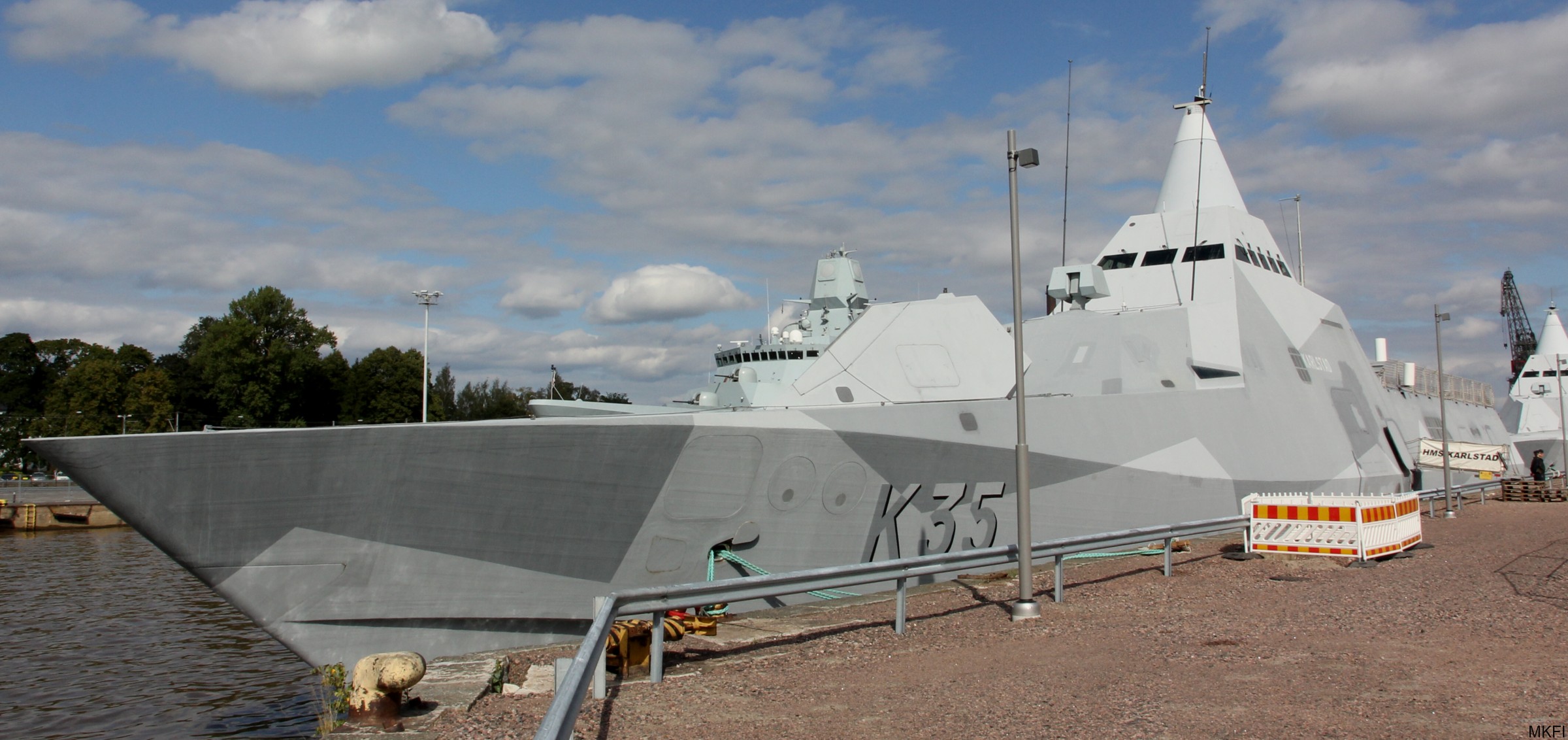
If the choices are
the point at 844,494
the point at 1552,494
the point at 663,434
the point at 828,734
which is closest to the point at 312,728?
the point at 663,434

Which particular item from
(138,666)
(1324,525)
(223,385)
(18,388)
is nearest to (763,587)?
(1324,525)

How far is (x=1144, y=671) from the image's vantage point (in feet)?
18.5

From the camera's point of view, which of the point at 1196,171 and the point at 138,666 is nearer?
the point at 138,666

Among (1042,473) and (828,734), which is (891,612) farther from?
(1042,473)

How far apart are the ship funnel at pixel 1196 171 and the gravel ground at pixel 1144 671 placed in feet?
36.7

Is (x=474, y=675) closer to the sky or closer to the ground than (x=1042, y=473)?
closer to the ground

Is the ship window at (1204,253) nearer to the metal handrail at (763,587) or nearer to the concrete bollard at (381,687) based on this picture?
the metal handrail at (763,587)

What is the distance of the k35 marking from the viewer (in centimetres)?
998

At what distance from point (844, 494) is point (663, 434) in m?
2.17

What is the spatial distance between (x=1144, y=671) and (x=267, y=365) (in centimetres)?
4724

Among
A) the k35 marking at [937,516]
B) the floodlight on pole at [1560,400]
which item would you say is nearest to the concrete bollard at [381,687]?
the k35 marking at [937,516]

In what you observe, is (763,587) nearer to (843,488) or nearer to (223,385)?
(843,488)

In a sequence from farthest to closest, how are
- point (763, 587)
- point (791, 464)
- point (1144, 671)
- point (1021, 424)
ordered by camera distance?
point (791, 464), point (1021, 424), point (763, 587), point (1144, 671)

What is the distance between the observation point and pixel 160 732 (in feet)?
29.5
